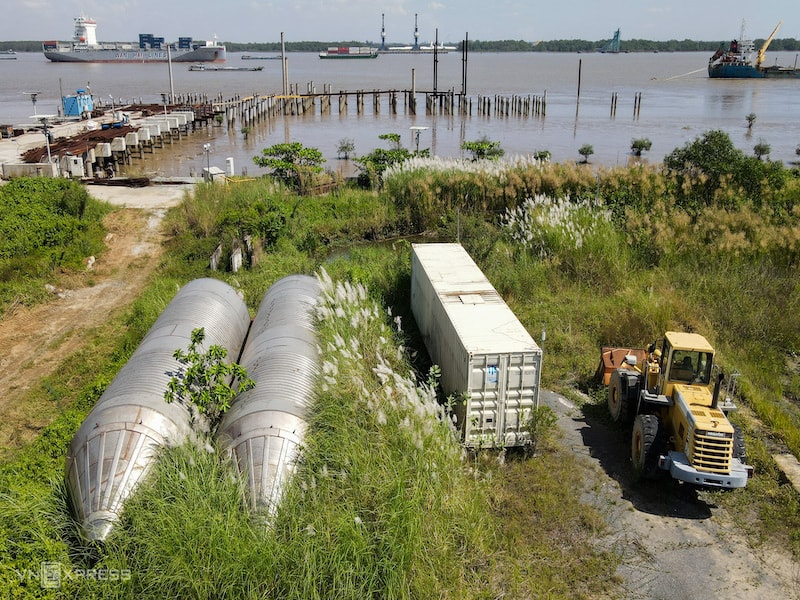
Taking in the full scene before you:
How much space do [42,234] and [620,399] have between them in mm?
14250

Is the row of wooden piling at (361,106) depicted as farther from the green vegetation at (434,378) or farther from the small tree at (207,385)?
the small tree at (207,385)

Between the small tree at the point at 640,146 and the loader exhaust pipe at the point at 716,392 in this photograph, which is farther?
the small tree at the point at 640,146

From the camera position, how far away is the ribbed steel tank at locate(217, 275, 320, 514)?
6.28 metres

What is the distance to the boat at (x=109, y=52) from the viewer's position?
450 feet

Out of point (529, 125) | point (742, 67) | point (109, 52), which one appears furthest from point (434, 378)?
point (109, 52)

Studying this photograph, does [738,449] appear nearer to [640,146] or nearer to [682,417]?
[682,417]

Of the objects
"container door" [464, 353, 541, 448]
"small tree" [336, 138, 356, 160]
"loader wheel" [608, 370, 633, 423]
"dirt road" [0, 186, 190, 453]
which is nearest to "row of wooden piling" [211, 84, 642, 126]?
"small tree" [336, 138, 356, 160]

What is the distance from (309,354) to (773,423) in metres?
6.53

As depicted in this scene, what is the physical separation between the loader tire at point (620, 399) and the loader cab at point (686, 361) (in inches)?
31.6

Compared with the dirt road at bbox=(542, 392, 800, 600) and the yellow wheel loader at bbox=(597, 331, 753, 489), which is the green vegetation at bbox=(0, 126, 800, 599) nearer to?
the dirt road at bbox=(542, 392, 800, 600)

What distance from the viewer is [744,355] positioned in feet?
35.9

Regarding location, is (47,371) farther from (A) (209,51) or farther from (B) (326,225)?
(A) (209,51)

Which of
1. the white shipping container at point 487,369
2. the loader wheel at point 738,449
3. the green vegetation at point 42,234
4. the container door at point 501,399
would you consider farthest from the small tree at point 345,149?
the loader wheel at point 738,449

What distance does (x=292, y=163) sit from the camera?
22281 millimetres
